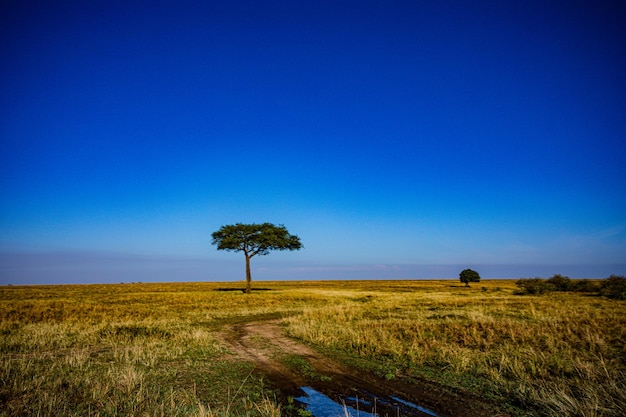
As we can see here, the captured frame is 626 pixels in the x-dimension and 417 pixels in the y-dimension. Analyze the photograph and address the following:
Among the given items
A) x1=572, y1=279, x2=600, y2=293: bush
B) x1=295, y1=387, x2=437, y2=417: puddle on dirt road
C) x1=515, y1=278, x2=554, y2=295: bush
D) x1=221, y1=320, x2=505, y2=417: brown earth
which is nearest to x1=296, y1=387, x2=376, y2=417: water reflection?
x1=295, y1=387, x2=437, y2=417: puddle on dirt road

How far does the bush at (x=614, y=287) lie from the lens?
36.3m

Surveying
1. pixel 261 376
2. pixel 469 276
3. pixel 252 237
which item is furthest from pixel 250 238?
pixel 469 276

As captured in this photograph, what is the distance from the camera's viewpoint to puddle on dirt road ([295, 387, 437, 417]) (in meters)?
6.81

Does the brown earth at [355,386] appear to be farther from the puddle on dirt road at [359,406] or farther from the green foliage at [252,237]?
the green foliage at [252,237]

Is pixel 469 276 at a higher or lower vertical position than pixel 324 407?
lower

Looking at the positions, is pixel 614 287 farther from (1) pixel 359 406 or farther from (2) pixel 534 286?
(1) pixel 359 406

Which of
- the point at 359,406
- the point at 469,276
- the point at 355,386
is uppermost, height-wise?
the point at 359,406

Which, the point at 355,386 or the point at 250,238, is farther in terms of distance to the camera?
the point at 250,238

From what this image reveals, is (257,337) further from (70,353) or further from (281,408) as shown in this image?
(281,408)

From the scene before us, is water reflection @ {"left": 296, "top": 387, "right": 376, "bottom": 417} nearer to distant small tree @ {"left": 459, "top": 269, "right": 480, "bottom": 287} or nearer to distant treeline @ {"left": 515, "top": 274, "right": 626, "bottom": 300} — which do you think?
distant treeline @ {"left": 515, "top": 274, "right": 626, "bottom": 300}

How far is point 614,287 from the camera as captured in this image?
3822cm

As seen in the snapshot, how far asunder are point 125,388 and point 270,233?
45.5 meters

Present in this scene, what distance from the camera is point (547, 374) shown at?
8914 mm

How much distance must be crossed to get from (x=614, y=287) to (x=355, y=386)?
46.5 metres
